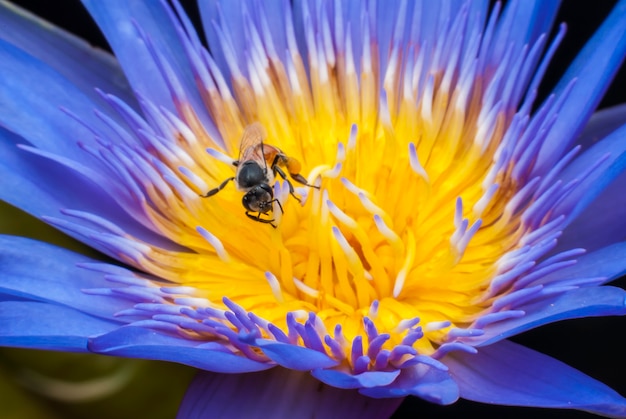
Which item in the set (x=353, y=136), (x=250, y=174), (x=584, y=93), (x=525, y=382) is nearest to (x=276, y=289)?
(x=250, y=174)

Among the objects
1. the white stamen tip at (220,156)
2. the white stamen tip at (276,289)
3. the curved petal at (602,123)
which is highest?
the curved petal at (602,123)

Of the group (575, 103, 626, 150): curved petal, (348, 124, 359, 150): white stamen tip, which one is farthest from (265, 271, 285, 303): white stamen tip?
(575, 103, 626, 150): curved petal

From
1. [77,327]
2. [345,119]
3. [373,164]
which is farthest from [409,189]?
[77,327]

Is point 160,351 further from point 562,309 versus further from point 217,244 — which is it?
point 562,309

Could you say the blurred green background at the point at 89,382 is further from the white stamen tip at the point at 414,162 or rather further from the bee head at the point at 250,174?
the white stamen tip at the point at 414,162

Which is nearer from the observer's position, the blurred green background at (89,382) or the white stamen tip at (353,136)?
the white stamen tip at (353,136)

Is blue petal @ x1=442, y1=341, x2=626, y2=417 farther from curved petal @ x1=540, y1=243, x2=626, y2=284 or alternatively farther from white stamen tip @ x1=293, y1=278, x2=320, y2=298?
white stamen tip @ x1=293, y1=278, x2=320, y2=298

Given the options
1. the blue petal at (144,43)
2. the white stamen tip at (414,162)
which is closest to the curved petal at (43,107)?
the blue petal at (144,43)
